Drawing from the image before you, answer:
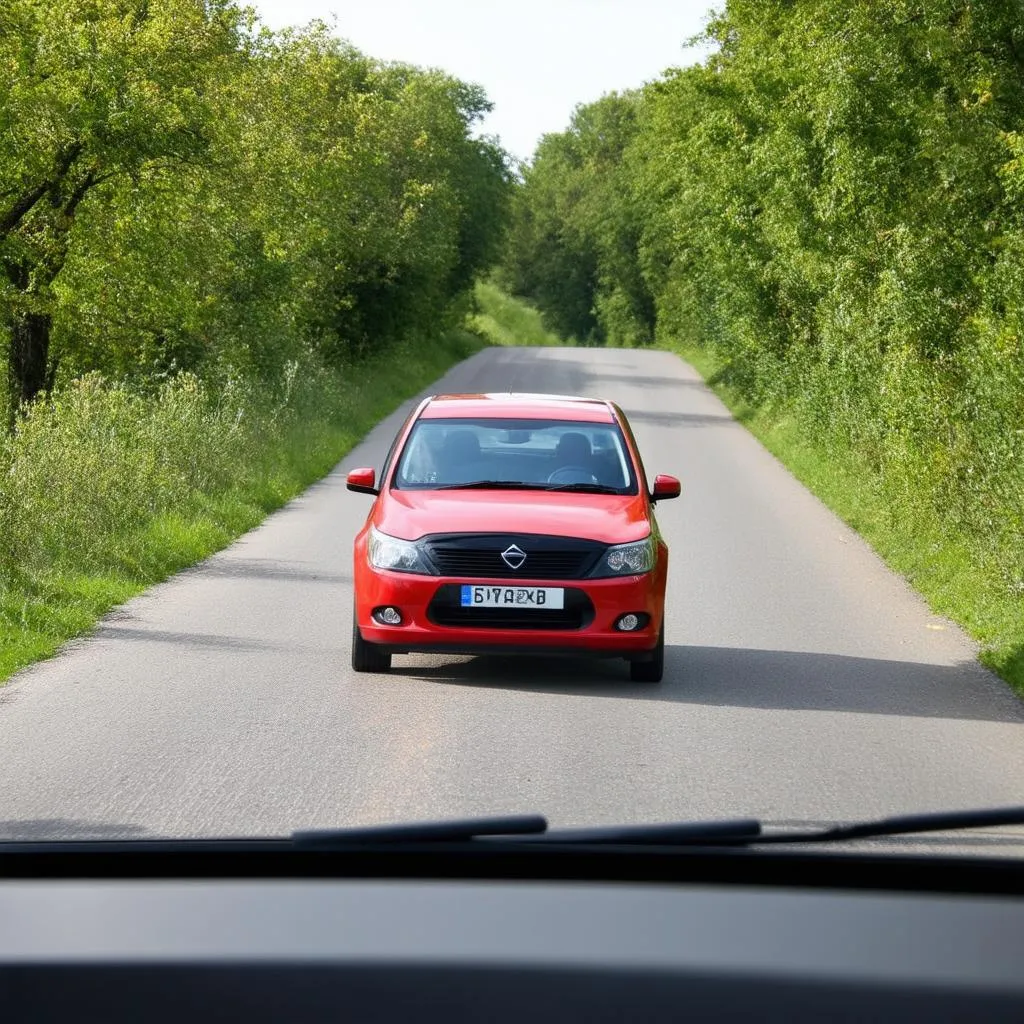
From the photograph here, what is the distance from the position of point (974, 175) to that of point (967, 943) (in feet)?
71.6

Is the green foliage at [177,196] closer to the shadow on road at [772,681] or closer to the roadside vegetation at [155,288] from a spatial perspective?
the roadside vegetation at [155,288]

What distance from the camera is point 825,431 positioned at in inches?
1105

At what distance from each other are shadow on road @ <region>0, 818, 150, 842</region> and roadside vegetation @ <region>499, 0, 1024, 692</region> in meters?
6.41

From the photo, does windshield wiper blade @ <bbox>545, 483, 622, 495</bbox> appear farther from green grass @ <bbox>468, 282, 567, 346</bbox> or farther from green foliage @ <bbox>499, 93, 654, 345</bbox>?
green foliage @ <bbox>499, 93, 654, 345</bbox>

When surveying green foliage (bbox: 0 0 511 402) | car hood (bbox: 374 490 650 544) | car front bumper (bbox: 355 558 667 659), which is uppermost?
green foliage (bbox: 0 0 511 402)

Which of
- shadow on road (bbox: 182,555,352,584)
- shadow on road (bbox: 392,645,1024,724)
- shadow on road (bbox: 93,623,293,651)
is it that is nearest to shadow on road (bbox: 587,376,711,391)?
shadow on road (bbox: 182,555,352,584)

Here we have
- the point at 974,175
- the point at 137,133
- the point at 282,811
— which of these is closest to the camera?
the point at 282,811

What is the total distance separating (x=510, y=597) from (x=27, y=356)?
2116cm

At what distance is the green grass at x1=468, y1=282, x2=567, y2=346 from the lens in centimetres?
9238

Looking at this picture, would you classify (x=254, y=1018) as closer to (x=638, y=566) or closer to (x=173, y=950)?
(x=173, y=950)

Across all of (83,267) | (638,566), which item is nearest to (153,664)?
(638,566)

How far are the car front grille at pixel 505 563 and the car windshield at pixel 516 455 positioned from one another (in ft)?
3.63

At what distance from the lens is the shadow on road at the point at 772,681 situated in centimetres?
1005

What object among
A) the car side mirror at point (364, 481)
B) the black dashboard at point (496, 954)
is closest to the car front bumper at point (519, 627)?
the car side mirror at point (364, 481)
